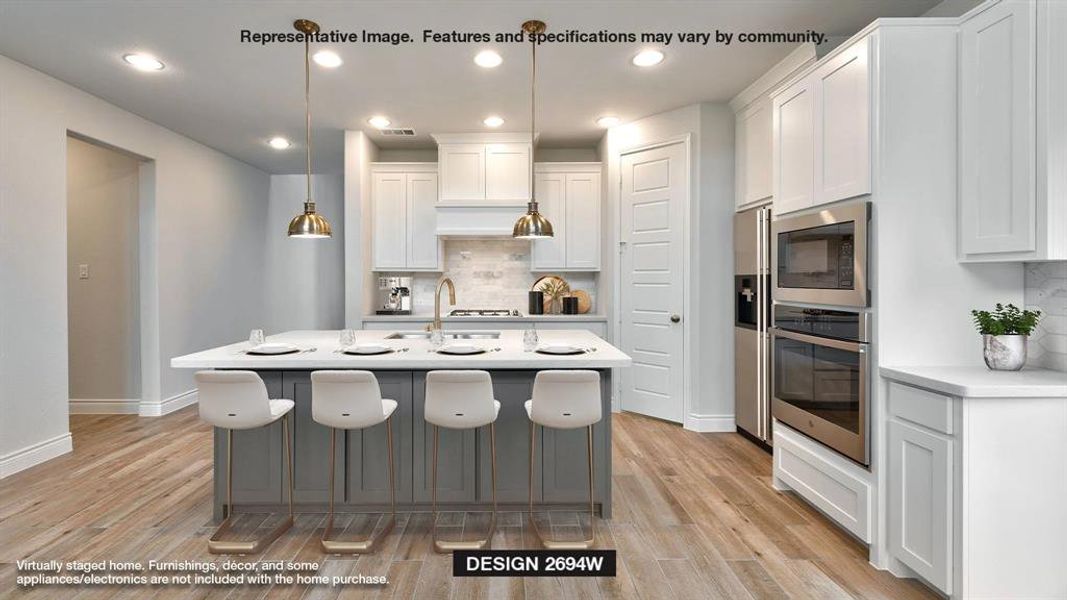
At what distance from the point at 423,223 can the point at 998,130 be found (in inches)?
179

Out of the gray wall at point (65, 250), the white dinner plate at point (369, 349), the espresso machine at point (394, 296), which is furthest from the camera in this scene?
the espresso machine at point (394, 296)

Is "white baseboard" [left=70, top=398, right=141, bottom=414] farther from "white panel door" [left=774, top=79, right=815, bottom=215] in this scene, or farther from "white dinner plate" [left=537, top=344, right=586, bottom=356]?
"white panel door" [left=774, top=79, right=815, bottom=215]

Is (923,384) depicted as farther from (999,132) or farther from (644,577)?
(644,577)

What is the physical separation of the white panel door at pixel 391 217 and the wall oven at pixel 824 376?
3.72 metres

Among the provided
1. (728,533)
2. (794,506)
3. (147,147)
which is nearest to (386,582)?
(728,533)

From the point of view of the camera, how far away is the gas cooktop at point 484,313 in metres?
5.44

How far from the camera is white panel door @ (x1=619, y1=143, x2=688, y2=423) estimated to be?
4703mm

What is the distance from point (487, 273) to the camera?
19.8 ft

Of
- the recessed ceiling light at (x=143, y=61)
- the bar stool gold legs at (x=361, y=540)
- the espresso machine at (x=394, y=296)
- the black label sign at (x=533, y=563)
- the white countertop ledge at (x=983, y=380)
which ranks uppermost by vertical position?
the recessed ceiling light at (x=143, y=61)

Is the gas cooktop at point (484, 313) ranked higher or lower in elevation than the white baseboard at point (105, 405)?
higher

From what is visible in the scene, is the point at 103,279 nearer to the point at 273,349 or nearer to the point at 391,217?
the point at 391,217

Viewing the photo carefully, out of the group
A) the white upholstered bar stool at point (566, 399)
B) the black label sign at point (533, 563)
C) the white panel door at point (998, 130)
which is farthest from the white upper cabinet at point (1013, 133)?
the black label sign at point (533, 563)

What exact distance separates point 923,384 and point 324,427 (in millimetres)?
2711

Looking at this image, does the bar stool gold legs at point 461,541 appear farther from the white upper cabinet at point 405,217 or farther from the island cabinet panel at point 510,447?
the white upper cabinet at point 405,217
